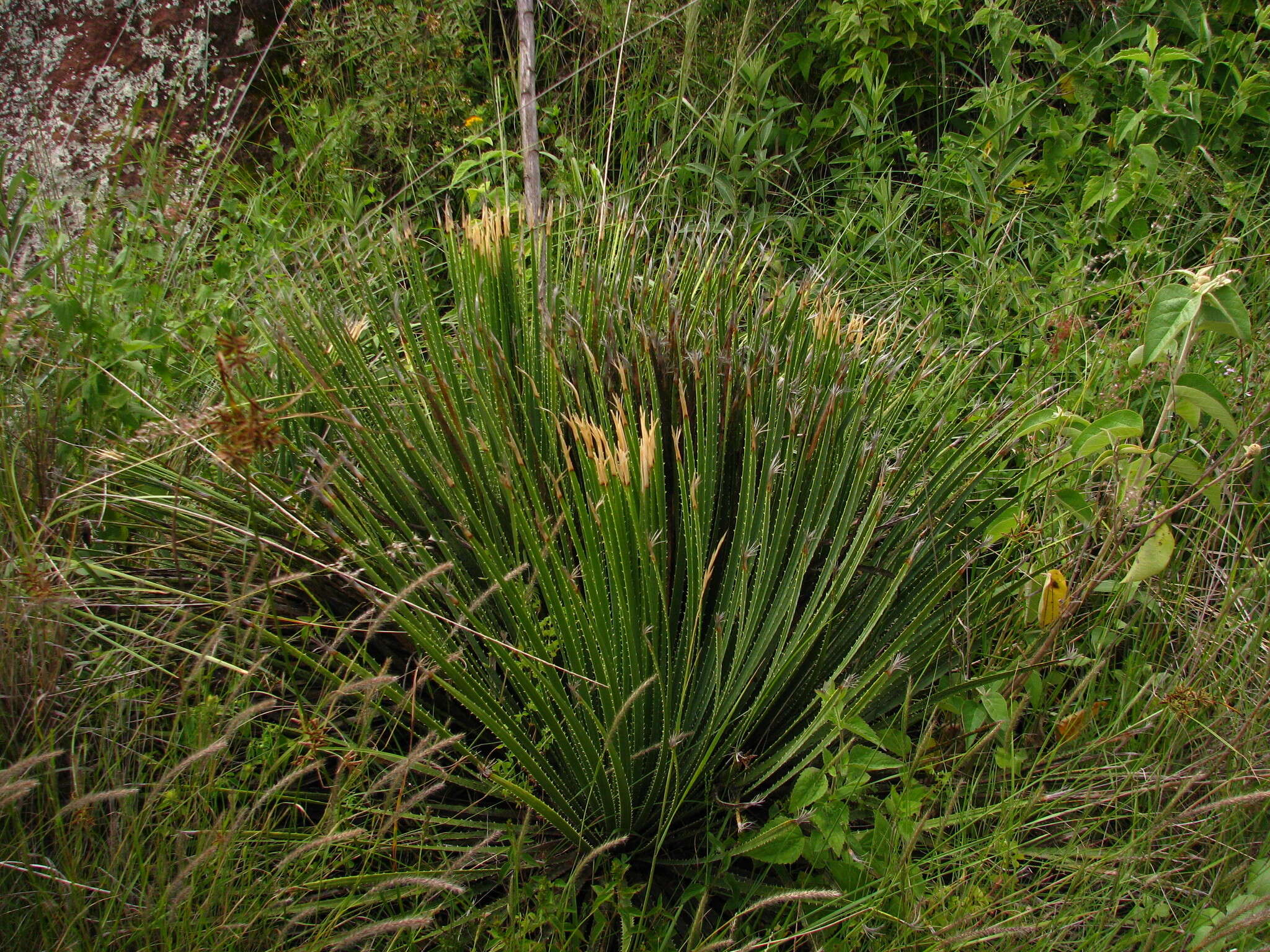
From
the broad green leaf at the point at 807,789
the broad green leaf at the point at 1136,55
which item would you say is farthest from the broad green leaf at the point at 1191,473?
the broad green leaf at the point at 1136,55

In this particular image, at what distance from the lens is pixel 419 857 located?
1.38m

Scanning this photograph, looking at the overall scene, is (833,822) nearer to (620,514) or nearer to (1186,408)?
(620,514)

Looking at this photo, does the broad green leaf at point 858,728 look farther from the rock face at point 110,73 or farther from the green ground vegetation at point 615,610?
the rock face at point 110,73

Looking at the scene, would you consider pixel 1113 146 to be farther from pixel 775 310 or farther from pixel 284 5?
pixel 284 5

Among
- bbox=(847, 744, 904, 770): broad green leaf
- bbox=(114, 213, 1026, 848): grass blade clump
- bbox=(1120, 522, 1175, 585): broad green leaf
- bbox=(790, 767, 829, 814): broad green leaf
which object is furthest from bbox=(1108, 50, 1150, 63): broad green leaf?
bbox=(790, 767, 829, 814): broad green leaf

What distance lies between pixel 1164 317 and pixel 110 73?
3600 millimetres

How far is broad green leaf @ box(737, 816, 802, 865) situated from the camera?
1453 mm

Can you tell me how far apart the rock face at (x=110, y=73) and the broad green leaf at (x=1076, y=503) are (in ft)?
9.65

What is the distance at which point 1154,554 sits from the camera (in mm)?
1632

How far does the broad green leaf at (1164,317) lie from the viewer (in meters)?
1.63

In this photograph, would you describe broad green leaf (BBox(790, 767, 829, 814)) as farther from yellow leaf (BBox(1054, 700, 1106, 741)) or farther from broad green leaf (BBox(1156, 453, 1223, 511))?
broad green leaf (BBox(1156, 453, 1223, 511))

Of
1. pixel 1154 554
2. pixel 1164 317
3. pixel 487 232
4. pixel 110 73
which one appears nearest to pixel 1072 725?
pixel 1154 554

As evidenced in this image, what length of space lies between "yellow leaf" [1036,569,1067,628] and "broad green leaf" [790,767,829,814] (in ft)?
1.64

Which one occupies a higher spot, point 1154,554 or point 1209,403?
point 1209,403
